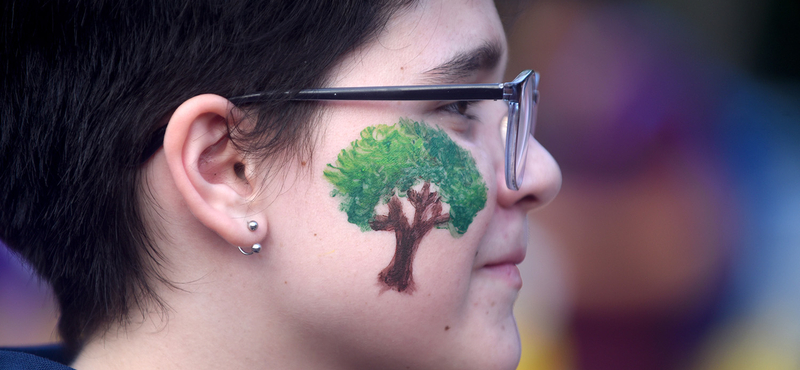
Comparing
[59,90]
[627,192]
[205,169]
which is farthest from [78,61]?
[627,192]

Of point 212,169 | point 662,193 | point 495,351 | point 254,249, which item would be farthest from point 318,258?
point 662,193

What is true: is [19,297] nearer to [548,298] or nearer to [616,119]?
[548,298]

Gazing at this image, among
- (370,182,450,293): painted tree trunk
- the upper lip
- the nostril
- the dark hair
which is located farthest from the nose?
the dark hair

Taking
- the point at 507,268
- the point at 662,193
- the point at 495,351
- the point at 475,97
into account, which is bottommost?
the point at 662,193

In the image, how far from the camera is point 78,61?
107cm

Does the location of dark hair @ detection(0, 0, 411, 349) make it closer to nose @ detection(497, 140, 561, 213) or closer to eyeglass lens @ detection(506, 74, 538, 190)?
eyeglass lens @ detection(506, 74, 538, 190)

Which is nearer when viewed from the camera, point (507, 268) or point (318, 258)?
point (318, 258)

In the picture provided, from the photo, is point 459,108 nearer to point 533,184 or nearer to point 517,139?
point 517,139

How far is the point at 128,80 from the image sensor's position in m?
1.05

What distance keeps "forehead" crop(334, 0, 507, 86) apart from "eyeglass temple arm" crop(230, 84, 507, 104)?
2 centimetres

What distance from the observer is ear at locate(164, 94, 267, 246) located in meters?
0.99

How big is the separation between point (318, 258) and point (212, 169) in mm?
298

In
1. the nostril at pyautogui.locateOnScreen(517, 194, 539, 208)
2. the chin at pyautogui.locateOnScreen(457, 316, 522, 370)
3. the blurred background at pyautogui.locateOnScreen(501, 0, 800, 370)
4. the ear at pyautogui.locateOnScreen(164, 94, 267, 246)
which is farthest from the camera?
the blurred background at pyautogui.locateOnScreen(501, 0, 800, 370)

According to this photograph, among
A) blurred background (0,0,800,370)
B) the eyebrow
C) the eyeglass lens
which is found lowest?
blurred background (0,0,800,370)
